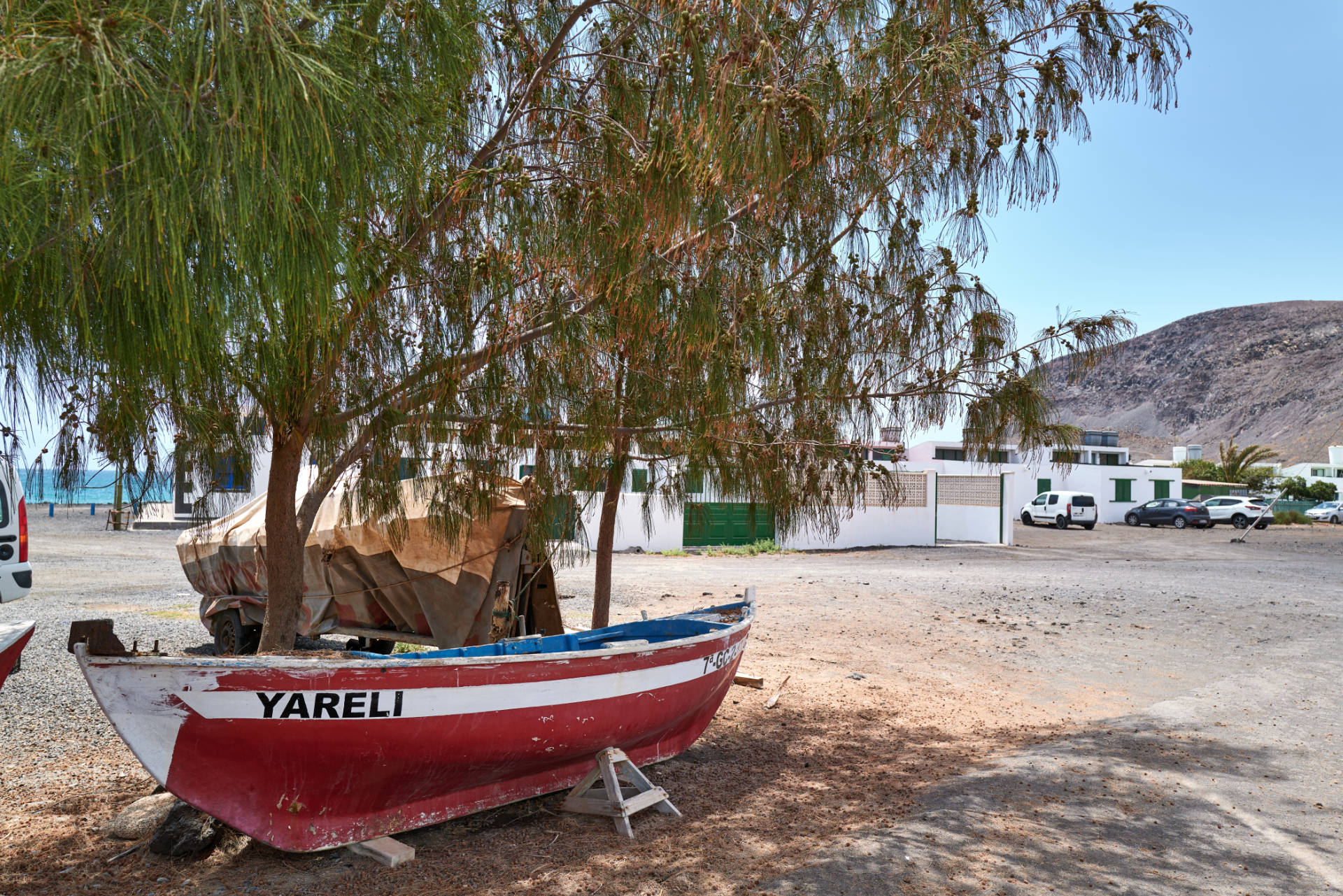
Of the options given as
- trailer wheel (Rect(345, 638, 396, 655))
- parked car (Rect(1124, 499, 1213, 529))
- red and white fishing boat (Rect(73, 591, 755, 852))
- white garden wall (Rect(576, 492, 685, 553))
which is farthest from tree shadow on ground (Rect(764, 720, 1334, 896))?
parked car (Rect(1124, 499, 1213, 529))

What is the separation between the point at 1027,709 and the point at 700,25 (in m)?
5.69

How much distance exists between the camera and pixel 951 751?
5914 millimetres

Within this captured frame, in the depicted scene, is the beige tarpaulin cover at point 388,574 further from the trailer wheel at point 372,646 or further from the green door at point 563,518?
the trailer wheel at point 372,646

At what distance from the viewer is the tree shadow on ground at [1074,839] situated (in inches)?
146

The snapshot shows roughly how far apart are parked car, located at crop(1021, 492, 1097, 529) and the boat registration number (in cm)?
A: 2986

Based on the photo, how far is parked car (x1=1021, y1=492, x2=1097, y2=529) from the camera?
32.8 metres

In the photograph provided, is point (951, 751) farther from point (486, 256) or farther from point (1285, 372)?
point (1285, 372)

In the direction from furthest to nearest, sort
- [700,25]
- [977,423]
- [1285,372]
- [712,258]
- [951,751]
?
[1285,372] < [951,751] < [977,423] < [712,258] < [700,25]

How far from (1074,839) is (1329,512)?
1819 inches

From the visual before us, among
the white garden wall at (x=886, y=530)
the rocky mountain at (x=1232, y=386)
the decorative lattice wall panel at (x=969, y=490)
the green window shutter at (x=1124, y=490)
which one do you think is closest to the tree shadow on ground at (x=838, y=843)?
the white garden wall at (x=886, y=530)

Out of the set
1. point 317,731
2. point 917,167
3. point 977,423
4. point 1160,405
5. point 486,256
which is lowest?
point 317,731

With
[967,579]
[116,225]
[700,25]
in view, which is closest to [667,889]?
[116,225]

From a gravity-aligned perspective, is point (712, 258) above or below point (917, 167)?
below

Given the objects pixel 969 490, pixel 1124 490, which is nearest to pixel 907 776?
pixel 969 490
